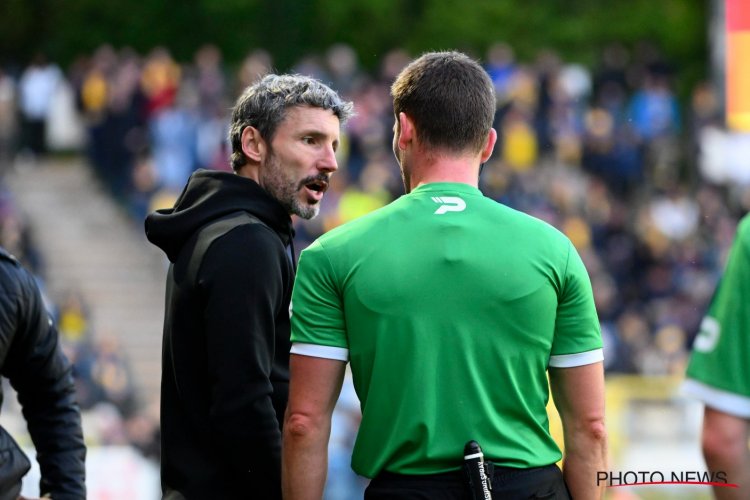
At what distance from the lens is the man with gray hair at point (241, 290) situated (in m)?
3.60

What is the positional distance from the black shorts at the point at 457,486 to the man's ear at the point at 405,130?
0.83 metres

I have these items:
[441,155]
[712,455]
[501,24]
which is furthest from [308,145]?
[501,24]

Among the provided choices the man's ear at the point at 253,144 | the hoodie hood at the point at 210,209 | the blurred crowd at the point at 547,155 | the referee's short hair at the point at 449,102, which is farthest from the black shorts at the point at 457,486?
the blurred crowd at the point at 547,155

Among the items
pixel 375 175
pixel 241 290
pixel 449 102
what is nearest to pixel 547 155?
pixel 375 175

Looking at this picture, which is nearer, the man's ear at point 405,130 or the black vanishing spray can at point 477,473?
the black vanishing spray can at point 477,473

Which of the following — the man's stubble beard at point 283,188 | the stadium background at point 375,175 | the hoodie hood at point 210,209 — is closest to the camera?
the hoodie hood at point 210,209

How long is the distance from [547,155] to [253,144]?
1638 cm

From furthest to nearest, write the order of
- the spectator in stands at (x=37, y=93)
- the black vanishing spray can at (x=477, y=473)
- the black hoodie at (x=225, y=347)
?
the spectator in stands at (x=37, y=93), the black hoodie at (x=225, y=347), the black vanishing spray can at (x=477, y=473)

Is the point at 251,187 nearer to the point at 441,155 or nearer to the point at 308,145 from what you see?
the point at 308,145

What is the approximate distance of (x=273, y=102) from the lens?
4.02 m

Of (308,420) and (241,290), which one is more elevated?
(241,290)

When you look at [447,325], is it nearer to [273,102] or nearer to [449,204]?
[449,204]

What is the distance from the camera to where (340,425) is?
1240 cm

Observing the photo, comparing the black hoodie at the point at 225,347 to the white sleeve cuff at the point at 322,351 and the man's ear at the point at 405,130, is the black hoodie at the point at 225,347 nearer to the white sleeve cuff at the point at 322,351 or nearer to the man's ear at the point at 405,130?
the white sleeve cuff at the point at 322,351
